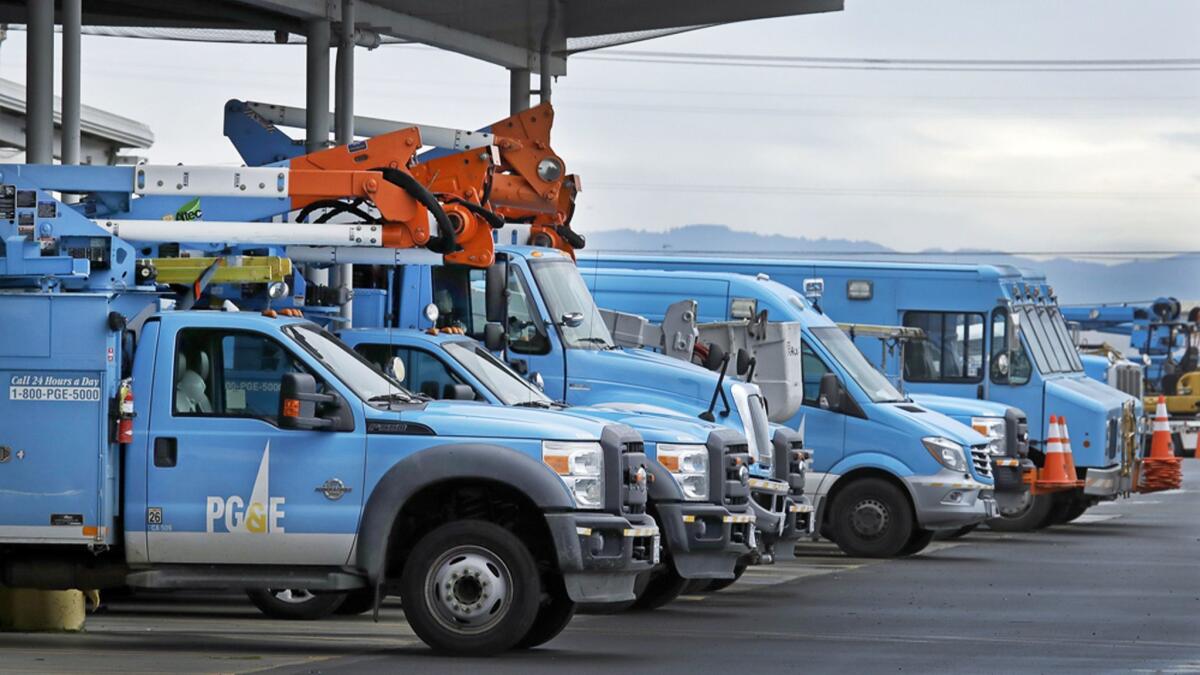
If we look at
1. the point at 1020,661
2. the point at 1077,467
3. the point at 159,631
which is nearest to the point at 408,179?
the point at 159,631

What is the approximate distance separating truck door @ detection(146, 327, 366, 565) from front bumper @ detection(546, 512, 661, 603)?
1175 mm

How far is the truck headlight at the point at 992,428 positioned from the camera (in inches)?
918

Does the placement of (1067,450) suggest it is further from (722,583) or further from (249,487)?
(249,487)

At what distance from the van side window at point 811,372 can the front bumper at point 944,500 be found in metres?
1.21

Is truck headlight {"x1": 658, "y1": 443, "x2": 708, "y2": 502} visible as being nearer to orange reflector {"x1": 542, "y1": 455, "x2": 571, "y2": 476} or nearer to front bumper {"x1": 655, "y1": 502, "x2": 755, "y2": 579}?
front bumper {"x1": 655, "y1": 502, "x2": 755, "y2": 579}

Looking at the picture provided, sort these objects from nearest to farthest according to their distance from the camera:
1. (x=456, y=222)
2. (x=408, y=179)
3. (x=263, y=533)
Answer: (x=263, y=533) < (x=408, y=179) < (x=456, y=222)

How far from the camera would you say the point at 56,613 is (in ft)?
46.3

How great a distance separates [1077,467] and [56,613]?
14651mm

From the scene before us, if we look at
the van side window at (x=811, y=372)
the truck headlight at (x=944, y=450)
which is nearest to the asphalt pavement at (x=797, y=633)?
the truck headlight at (x=944, y=450)

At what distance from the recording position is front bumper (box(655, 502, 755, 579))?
14.6 meters

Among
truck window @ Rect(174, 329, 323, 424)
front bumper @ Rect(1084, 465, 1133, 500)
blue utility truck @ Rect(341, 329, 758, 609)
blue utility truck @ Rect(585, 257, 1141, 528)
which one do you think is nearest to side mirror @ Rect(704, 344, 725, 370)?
blue utility truck @ Rect(341, 329, 758, 609)

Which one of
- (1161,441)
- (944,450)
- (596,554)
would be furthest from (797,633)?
(1161,441)

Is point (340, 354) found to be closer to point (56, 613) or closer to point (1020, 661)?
point (56, 613)

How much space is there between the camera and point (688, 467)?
14711 millimetres
